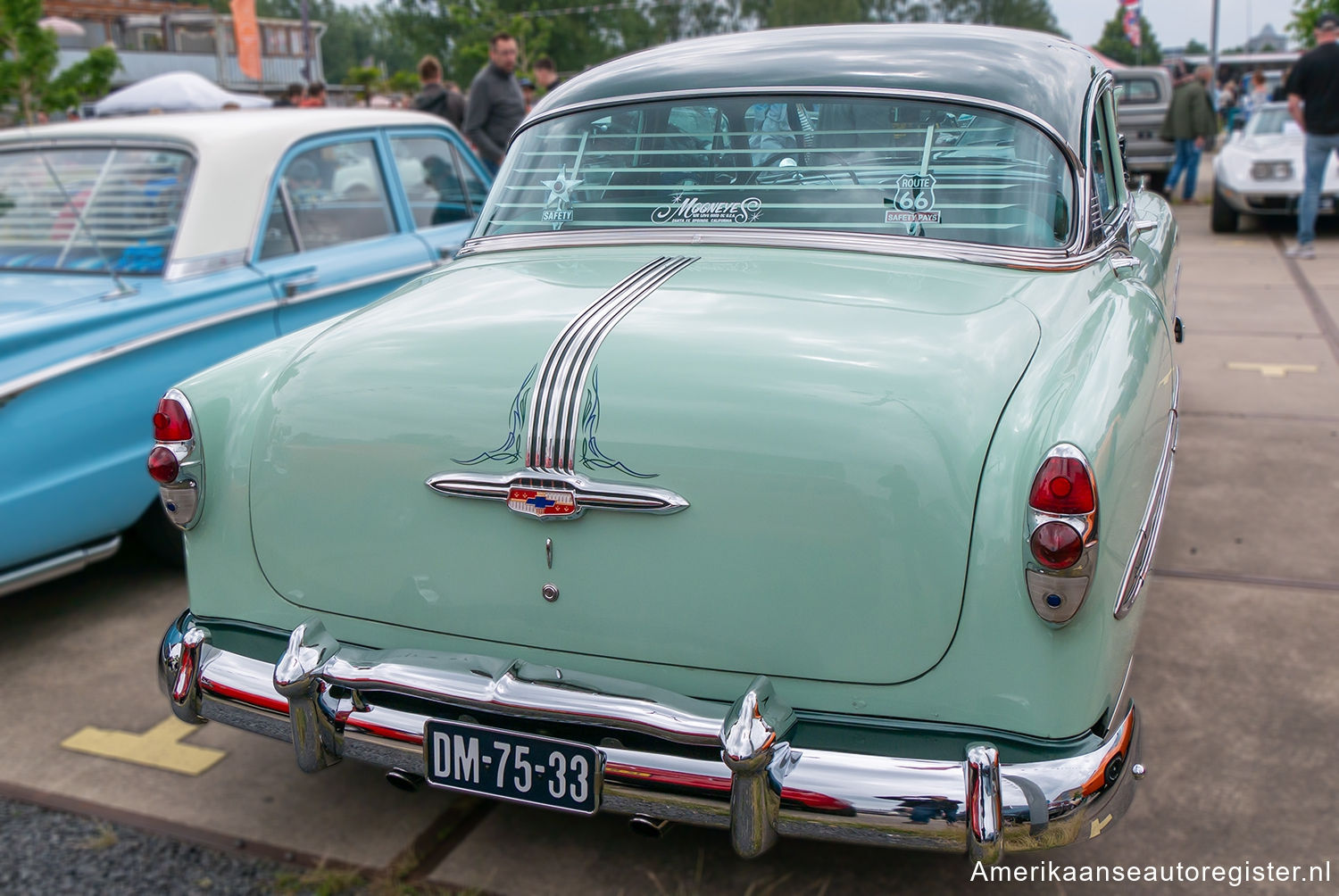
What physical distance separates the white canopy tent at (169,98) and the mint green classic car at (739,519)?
603 inches

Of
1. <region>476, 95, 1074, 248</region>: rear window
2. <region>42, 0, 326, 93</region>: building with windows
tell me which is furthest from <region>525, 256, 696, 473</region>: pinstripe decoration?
<region>42, 0, 326, 93</region>: building with windows

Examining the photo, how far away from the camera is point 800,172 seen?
2.97 meters

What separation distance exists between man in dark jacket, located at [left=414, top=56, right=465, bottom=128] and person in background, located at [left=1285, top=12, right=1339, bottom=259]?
701 cm

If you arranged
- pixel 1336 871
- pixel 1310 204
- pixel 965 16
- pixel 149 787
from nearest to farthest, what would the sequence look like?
pixel 1336 871 < pixel 149 787 < pixel 1310 204 < pixel 965 16

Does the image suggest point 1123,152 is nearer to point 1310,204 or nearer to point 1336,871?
point 1336,871

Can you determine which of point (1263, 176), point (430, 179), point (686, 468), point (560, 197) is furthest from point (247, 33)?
point (686, 468)

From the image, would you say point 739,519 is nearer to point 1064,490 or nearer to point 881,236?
point 1064,490

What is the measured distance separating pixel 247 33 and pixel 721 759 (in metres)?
22.8

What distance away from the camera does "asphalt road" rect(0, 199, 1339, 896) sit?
2592 mm

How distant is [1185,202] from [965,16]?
69.2 metres

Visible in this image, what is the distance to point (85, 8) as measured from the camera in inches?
1930

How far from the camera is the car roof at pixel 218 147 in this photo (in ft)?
14.3

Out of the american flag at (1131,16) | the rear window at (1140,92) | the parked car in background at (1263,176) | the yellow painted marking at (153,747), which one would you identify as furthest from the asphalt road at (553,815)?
the american flag at (1131,16)

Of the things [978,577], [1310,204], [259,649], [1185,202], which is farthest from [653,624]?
[1185,202]
